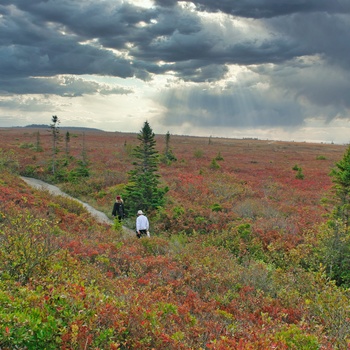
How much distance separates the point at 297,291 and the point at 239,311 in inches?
99.4

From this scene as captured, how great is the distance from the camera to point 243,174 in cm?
4041

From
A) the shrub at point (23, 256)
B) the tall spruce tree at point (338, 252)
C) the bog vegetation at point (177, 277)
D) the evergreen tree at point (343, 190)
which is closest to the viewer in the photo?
the bog vegetation at point (177, 277)

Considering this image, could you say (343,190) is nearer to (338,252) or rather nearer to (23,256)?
(338,252)

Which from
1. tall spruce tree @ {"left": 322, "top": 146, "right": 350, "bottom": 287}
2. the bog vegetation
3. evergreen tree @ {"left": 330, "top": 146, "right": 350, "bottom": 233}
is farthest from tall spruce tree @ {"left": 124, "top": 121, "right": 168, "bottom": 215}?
tall spruce tree @ {"left": 322, "top": 146, "right": 350, "bottom": 287}

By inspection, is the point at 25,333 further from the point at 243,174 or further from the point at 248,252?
the point at 243,174

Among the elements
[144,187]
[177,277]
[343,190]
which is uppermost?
[343,190]

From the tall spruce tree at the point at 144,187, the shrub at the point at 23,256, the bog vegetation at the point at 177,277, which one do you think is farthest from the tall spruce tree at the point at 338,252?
the tall spruce tree at the point at 144,187

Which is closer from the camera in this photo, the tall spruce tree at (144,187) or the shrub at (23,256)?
the shrub at (23,256)

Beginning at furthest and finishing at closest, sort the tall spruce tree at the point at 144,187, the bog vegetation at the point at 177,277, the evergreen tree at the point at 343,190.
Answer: the tall spruce tree at the point at 144,187, the evergreen tree at the point at 343,190, the bog vegetation at the point at 177,277

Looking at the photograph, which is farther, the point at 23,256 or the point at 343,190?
the point at 343,190

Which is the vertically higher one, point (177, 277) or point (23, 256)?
point (23, 256)

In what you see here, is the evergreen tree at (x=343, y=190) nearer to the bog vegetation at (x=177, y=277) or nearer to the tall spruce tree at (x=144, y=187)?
the bog vegetation at (x=177, y=277)

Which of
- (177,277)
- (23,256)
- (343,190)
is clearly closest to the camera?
(23,256)

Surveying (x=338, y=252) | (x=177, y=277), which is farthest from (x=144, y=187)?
(x=177, y=277)
